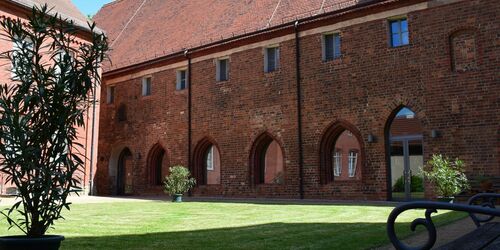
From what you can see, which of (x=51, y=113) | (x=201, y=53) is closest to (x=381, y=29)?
(x=201, y=53)

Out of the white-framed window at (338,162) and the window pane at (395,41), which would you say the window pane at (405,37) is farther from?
the white-framed window at (338,162)

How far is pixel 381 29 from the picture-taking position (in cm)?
1590

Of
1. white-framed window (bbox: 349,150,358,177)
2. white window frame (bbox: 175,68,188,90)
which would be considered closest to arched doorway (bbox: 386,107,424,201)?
white-framed window (bbox: 349,150,358,177)

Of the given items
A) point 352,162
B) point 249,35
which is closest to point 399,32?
point 249,35

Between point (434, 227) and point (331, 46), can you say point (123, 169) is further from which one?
point (434, 227)

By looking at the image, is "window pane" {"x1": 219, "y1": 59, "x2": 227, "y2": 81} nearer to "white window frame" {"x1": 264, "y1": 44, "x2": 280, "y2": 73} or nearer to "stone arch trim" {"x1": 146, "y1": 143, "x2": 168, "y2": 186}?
"white window frame" {"x1": 264, "y1": 44, "x2": 280, "y2": 73}

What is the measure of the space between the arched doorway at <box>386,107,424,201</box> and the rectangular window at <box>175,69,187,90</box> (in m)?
9.67

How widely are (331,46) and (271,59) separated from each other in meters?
2.58

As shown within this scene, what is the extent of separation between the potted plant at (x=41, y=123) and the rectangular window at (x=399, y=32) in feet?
41.7

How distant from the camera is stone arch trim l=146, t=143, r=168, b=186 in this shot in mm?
22234

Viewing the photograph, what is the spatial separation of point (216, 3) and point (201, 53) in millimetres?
3730

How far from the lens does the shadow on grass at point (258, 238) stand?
5855 mm

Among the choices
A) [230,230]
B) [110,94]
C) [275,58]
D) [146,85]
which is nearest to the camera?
[230,230]

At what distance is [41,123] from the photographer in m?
4.25
